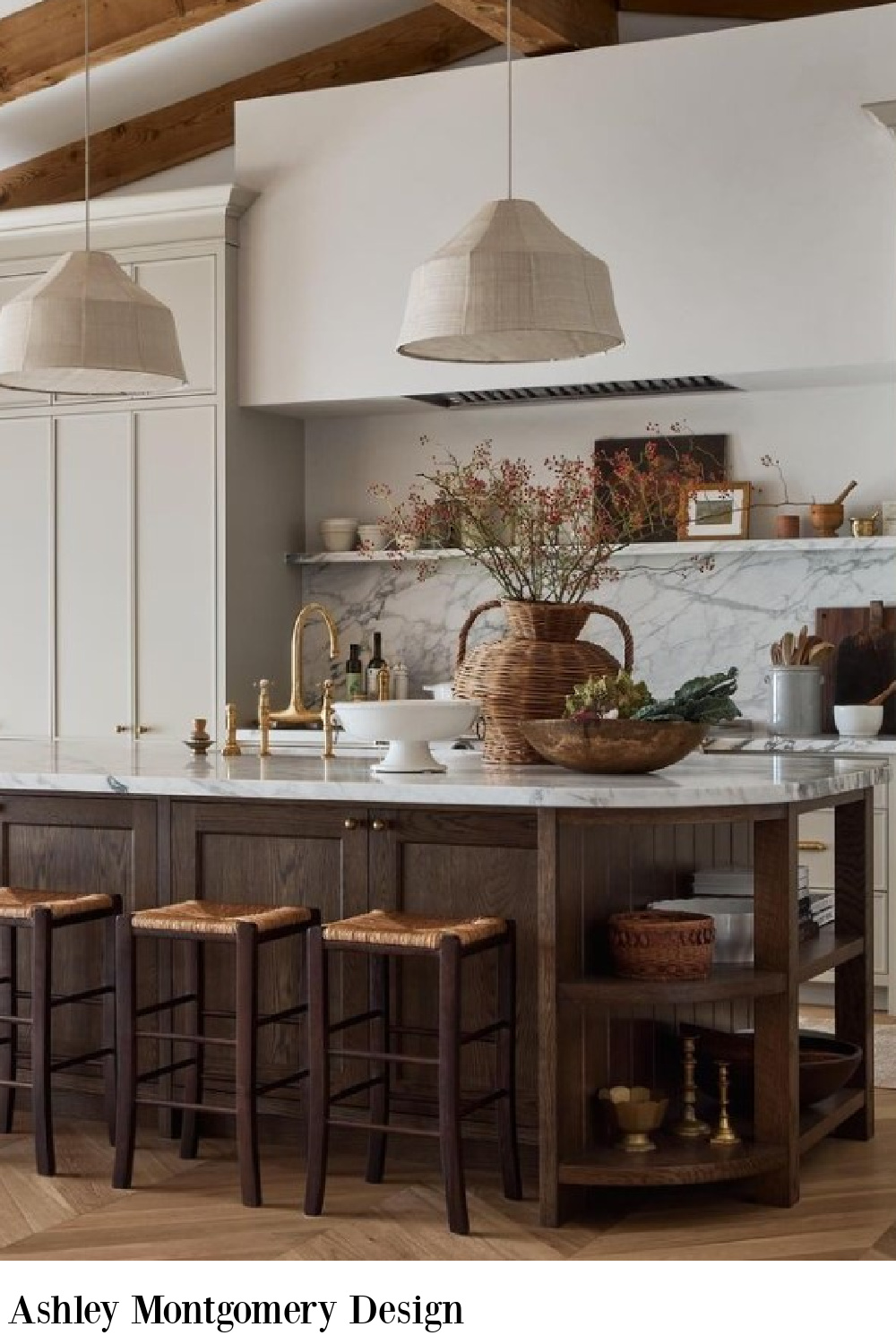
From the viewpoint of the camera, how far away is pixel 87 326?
408 centimetres

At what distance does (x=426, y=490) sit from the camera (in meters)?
6.73

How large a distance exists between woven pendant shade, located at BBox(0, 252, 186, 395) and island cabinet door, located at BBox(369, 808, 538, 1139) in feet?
4.07

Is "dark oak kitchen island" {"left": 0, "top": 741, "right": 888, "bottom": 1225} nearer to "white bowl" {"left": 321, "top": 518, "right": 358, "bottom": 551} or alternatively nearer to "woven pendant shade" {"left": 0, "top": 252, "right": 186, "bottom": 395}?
"woven pendant shade" {"left": 0, "top": 252, "right": 186, "bottom": 395}

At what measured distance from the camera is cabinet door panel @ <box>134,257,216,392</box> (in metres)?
6.36

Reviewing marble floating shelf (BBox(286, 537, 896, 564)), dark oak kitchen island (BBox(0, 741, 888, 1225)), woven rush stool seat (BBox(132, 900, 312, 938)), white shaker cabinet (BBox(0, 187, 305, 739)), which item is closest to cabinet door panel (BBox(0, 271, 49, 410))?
white shaker cabinet (BBox(0, 187, 305, 739))

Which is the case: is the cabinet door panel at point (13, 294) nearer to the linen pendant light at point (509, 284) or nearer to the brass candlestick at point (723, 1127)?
the linen pendant light at point (509, 284)

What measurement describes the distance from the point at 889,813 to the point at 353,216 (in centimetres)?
271

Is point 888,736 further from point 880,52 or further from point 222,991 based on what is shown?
point 222,991

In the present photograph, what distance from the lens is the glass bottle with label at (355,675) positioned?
6676 mm

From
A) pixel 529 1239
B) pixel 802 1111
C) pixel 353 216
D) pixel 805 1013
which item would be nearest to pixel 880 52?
pixel 353 216

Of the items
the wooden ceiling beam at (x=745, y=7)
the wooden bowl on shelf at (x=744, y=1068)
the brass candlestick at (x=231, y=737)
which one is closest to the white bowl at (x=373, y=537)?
the wooden ceiling beam at (x=745, y=7)

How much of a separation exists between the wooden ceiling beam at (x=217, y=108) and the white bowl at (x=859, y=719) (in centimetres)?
281

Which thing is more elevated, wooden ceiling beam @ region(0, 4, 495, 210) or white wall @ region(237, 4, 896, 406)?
wooden ceiling beam @ region(0, 4, 495, 210)

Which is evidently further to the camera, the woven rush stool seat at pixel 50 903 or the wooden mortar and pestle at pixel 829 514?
the wooden mortar and pestle at pixel 829 514
